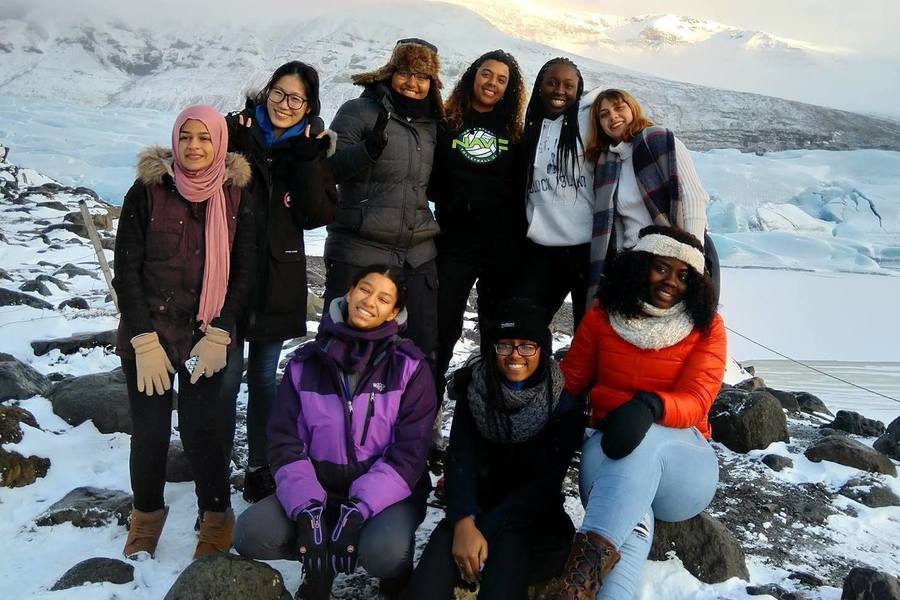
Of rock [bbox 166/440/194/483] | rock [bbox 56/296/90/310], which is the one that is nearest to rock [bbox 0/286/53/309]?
rock [bbox 56/296/90/310]

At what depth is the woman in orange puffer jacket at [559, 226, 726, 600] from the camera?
202 centimetres

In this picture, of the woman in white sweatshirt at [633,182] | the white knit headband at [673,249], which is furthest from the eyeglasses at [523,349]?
the woman in white sweatshirt at [633,182]

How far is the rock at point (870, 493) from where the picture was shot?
3.27m

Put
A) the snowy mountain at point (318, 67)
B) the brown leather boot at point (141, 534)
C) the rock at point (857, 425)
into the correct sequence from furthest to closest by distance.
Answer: the snowy mountain at point (318, 67) → the rock at point (857, 425) → the brown leather boot at point (141, 534)

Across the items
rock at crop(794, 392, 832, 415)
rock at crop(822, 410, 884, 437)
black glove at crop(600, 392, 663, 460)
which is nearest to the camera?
black glove at crop(600, 392, 663, 460)

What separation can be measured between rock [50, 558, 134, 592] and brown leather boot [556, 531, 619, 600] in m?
1.54

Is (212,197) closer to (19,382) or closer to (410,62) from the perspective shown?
(410,62)

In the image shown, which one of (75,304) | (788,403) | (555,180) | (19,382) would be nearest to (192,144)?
(555,180)

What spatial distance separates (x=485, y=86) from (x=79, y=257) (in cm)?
904

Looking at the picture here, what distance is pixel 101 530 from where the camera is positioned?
8.74 feet

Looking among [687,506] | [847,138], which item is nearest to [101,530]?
[687,506]

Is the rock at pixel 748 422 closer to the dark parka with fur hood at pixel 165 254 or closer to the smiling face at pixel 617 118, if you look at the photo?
the smiling face at pixel 617 118

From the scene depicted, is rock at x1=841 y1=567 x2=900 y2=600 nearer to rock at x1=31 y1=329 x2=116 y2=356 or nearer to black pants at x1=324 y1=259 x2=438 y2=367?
black pants at x1=324 y1=259 x2=438 y2=367

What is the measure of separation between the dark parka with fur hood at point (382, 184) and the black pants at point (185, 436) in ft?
2.71
